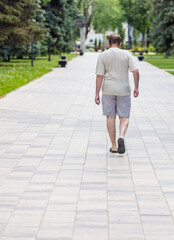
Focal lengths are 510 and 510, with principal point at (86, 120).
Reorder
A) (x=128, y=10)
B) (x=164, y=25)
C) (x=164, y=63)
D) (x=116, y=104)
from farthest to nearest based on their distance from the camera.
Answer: (x=128, y=10) < (x=164, y=25) < (x=164, y=63) < (x=116, y=104)

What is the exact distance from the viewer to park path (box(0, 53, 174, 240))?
4500mm

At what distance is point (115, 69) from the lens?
7.23 meters

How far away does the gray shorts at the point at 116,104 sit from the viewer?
7391 millimetres

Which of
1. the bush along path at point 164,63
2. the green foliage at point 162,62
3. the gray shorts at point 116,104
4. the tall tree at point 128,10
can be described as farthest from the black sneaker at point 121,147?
the tall tree at point 128,10

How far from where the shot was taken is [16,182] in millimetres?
6000

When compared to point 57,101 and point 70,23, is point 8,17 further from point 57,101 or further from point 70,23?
point 70,23

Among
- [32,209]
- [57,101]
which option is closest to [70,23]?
[57,101]

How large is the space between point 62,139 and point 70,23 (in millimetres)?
51750

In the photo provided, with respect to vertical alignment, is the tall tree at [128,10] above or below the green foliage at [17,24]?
above

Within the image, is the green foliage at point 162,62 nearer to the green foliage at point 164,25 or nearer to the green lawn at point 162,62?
the green lawn at point 162,62

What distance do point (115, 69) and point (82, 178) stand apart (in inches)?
72.2

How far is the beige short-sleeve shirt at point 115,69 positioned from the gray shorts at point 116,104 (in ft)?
0.27

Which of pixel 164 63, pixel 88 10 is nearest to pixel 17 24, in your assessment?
pixel 164 63

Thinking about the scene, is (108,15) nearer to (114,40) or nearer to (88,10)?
(88,10)
